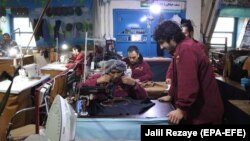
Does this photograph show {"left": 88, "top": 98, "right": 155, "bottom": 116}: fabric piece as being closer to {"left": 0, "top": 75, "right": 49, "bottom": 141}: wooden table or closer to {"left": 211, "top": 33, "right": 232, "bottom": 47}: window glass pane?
{"left": 0, "top": 75, "right": 49, "bottom": 141}: wooden table

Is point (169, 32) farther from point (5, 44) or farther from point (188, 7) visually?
point (5, 44)

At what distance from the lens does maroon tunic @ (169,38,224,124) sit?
2176mm

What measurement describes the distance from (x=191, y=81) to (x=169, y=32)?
0.45 metres

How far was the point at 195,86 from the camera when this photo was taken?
2172mm

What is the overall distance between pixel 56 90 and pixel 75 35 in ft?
14.9

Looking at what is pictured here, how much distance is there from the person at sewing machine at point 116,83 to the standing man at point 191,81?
24.2 inches

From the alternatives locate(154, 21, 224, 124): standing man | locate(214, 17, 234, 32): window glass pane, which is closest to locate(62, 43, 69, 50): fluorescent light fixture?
locate(214, 17, 234, 32): window glass pane

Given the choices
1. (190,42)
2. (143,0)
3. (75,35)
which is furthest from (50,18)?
(190,42)

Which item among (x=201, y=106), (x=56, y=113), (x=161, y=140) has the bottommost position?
(x=161, y=140)

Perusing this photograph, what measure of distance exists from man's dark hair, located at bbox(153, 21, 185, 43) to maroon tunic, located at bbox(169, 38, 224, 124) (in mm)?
61

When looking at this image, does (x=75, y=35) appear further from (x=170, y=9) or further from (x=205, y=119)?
(x=205, y=119)

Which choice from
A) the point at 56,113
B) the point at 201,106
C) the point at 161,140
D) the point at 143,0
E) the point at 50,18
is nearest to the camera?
the point at 56,113

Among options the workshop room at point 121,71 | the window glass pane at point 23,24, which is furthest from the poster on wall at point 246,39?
the window glass pane at point 23,24

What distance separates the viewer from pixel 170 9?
304 inches
